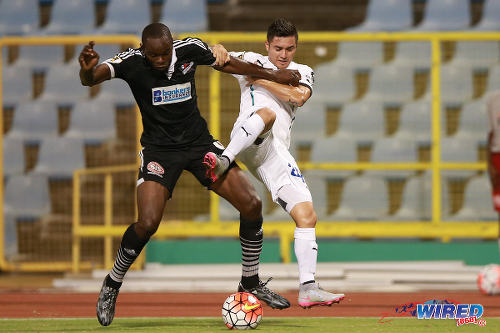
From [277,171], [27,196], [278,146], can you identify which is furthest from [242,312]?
[27,196]

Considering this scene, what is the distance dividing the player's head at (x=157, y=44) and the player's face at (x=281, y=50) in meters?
0.81

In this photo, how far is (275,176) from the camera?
6.38 meters

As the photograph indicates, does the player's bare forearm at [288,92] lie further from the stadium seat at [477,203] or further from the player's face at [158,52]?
the stadium seat at [477,203]

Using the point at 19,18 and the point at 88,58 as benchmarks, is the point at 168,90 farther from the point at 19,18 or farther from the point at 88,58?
the point at 19,18

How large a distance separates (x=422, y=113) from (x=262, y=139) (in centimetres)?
425

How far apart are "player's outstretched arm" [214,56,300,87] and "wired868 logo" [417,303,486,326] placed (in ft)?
5.91

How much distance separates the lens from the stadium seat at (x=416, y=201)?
33.3ft

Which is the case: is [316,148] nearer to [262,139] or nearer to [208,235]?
Answer: [208,235]

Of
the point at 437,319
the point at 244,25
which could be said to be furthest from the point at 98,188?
the point at 437,319

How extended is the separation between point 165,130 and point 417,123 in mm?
4654

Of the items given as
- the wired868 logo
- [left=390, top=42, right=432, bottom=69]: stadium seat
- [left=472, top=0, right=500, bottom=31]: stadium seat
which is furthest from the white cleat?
[left=472, top=0, right=500, bottom=31]: stadium seat

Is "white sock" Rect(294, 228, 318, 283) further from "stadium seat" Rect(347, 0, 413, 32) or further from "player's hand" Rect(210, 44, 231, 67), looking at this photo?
"stadium seat" Rect(347, 0, 413, 32)

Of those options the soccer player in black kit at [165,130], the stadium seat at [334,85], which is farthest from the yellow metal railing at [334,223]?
the soccer player in black kit at [165,130]

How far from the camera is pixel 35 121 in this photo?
11.4 metres
